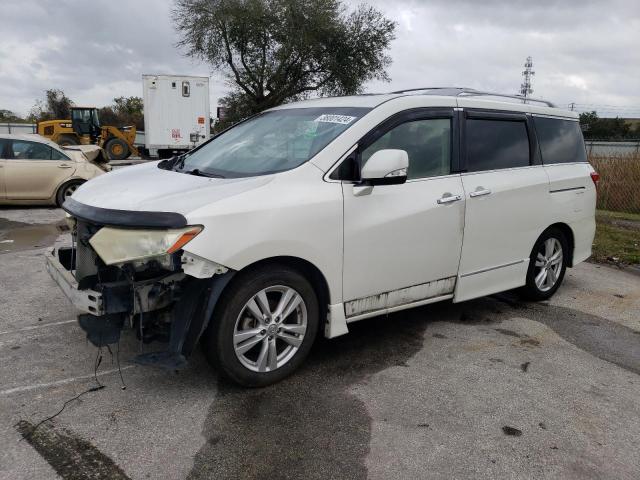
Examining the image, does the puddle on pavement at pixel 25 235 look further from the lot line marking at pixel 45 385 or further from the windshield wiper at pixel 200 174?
the lot line marking at pixel 45 385

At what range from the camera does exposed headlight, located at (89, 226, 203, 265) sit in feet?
10.1

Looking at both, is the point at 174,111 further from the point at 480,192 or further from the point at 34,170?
the point at 480,192

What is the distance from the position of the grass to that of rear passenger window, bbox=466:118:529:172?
378cm

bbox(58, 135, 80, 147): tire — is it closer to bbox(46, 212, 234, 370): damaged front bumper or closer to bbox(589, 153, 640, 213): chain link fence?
bbox(589, 153, 640, 213): chain link fence

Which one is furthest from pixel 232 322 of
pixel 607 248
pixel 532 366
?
pixel 607 248

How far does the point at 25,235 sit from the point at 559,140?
7471mm

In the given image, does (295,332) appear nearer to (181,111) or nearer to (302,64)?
(181,111)

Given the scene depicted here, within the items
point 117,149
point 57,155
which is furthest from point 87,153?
point 117,149

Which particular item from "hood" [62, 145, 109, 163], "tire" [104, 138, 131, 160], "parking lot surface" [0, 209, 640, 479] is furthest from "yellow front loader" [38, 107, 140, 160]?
"parking lot surface" [0, 209, 640, 479]

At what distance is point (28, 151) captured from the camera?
1109 centimetres

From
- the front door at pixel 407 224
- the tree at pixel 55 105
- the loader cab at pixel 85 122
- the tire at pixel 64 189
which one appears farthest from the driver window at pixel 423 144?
the tree at pixel 55 105

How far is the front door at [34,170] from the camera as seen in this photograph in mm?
10922

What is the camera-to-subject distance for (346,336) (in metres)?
4.52

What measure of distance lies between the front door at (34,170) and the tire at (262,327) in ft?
30.3
